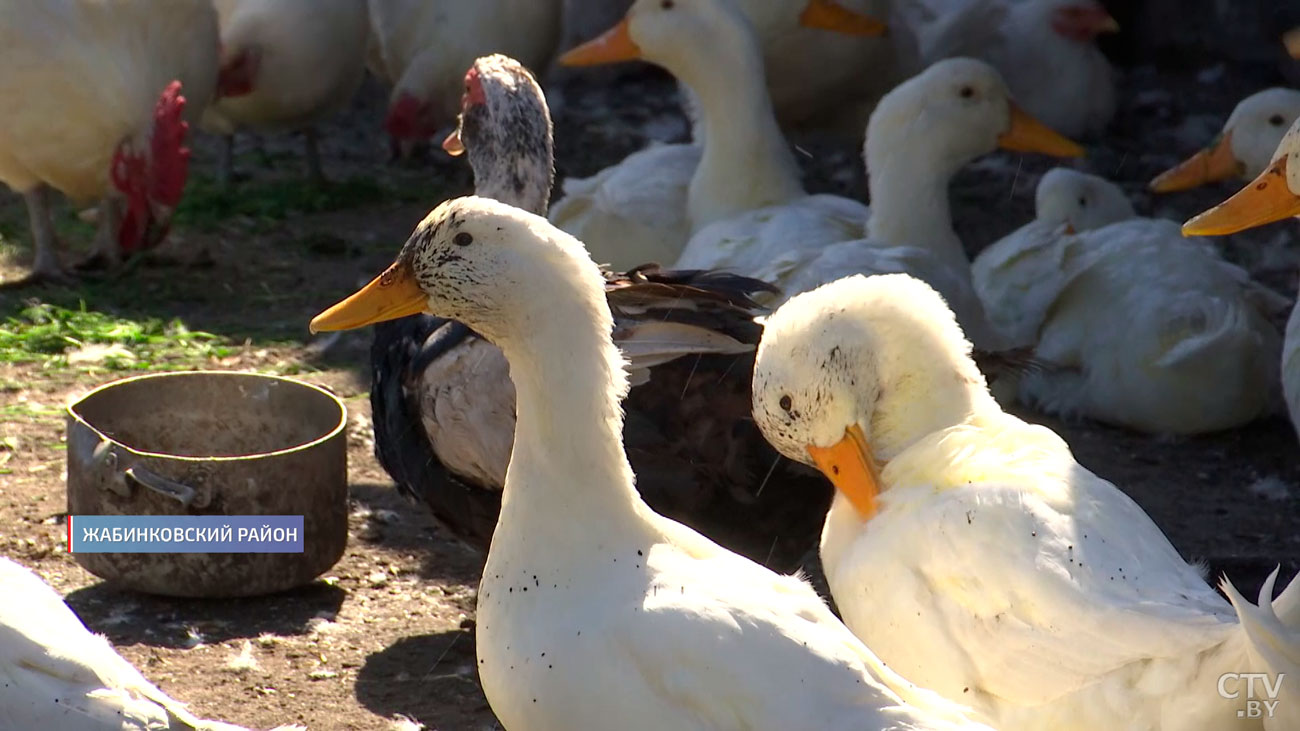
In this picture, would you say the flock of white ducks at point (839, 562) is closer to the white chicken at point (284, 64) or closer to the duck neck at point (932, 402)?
the duck neck at point (932, 402)

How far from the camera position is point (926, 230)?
5234 millimetres

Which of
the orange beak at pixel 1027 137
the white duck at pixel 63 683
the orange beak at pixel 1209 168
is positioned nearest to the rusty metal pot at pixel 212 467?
the white duck at pixel 63 683

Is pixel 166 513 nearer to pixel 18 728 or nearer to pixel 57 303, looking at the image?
pixel 18 728

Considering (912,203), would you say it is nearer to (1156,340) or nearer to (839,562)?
(1156,340)

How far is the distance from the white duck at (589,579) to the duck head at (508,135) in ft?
5.13

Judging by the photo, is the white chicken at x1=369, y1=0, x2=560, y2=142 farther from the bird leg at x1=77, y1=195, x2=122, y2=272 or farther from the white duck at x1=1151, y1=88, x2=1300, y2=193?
the white duck at x1=1151, y1=88, x2=1300, y2=193

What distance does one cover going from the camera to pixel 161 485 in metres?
3.88

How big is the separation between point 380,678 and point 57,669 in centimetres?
135

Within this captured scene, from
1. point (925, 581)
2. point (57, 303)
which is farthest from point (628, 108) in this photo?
point (925, 581)

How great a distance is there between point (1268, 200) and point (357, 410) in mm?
2901

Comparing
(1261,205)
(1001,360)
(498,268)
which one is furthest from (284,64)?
(498,268)

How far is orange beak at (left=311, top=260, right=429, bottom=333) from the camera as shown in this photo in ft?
9.47

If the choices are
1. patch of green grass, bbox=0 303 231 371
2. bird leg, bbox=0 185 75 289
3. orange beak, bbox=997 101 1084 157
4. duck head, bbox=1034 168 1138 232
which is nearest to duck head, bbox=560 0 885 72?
orange beak, bbox=997 101 1084 157

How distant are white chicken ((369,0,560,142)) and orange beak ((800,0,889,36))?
162cm
